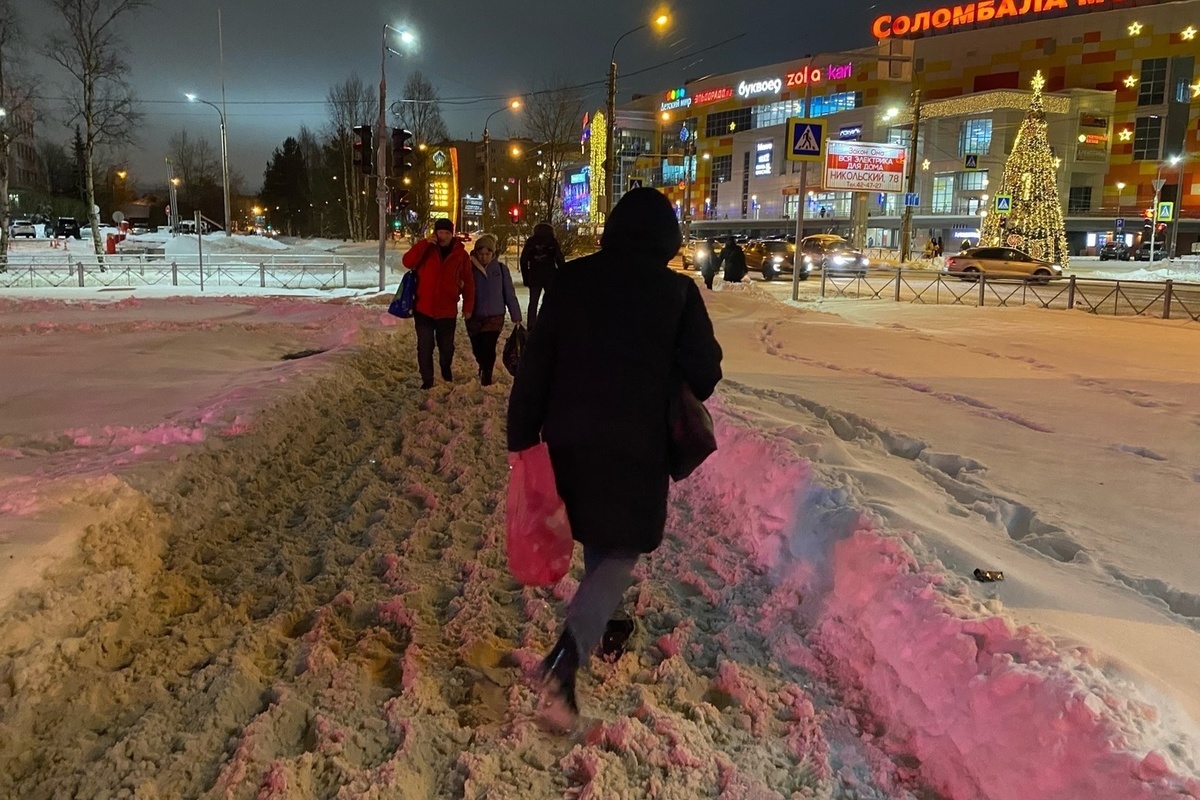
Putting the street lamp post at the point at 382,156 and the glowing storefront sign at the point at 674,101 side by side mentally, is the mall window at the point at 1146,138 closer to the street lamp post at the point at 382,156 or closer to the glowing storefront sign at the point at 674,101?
the glowing storefront sign at the point at 674,101

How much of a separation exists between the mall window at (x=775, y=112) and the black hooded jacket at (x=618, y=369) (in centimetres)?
8309

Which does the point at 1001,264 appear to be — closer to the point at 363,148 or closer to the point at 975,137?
the point at 363,148

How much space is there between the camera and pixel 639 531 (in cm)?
293

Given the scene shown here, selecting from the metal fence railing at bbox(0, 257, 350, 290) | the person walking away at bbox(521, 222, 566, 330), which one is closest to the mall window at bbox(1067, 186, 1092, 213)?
the metal fence railing at bbox(0, 257, 350, 290)

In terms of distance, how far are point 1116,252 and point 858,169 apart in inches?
1372

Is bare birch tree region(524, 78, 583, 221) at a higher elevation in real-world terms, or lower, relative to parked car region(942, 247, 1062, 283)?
higher

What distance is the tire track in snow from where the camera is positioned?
2.82m

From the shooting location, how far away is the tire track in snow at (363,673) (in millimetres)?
2822

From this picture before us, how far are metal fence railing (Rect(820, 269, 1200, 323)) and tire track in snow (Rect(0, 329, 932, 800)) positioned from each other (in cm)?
1784

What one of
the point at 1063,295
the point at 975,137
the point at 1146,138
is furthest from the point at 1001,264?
the point at 1146,138

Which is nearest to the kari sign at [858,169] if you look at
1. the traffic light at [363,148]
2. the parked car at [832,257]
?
the parked car at [832,257]

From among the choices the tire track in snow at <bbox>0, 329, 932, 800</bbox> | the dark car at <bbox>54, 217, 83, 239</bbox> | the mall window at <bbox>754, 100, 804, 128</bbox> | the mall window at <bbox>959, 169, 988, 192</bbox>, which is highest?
the mall window at <bbox>754, 100, 804, 128</bbox>

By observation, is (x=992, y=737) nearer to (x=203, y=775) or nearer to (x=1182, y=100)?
(x=203, y=775)

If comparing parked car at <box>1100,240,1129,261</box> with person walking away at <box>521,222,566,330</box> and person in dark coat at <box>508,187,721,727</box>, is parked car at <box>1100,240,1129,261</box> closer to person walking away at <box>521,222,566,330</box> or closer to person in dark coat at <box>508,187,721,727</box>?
person walking away at <box>521,222,566,330</box>
